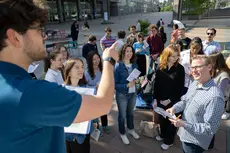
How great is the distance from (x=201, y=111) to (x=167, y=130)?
1.35 meters

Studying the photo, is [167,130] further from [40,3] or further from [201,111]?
[40,3]

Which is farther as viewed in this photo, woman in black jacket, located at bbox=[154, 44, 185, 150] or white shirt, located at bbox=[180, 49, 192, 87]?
white shirt, located at bbox=[180, 49, 192, 87]

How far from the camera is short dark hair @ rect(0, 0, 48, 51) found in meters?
0.86

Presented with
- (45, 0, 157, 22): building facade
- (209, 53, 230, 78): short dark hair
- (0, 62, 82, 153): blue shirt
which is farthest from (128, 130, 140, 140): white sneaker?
(45, 0, 157, 22): building facade

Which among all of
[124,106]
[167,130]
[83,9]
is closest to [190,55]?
[167,130]

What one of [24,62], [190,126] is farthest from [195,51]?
[24,62]

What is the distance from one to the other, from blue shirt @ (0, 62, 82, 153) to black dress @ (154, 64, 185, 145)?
2334 millimetres

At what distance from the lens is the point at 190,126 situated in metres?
1.94

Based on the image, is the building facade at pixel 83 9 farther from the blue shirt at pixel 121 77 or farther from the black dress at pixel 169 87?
the black dress at pixel 169 87

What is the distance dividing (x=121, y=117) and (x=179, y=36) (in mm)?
3277

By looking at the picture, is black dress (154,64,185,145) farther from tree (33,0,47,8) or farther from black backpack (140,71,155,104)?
tree (33,0,47,8)

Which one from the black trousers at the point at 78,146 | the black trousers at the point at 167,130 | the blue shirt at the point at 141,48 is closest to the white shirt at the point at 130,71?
the black trousers at the point at 167,130

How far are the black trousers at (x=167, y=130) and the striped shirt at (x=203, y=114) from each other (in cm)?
98

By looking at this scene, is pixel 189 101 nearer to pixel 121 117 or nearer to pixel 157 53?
pixel 121 117
